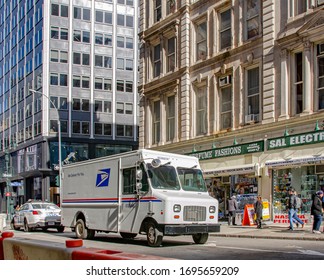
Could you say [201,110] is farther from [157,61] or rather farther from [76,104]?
[76,104]

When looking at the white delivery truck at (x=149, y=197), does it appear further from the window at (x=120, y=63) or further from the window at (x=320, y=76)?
the window at (x=120, y=63)

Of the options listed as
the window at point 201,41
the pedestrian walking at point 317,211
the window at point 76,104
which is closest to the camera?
the pedestrian walking at point 317,211

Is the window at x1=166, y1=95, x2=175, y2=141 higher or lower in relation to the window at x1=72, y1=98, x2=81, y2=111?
lower

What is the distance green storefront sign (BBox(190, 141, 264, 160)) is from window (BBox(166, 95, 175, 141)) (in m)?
3.82

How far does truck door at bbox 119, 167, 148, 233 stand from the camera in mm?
16156

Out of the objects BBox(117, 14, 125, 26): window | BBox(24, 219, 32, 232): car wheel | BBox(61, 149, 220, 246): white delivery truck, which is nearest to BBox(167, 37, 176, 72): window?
BBox(24, 219, 32, 232): car wheel

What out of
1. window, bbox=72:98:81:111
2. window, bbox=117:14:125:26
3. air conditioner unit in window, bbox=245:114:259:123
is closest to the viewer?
air conditioner unit in window, bbox=245:114:259:123

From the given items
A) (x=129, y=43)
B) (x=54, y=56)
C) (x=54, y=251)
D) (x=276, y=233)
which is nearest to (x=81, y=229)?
(x=276, y=233)

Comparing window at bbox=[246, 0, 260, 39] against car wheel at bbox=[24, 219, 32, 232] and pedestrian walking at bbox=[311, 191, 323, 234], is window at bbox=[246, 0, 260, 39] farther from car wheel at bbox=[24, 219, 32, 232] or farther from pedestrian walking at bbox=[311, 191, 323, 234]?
car wheel at bbox=[24, 219, 32, 232]

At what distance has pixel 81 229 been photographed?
64.6 ft

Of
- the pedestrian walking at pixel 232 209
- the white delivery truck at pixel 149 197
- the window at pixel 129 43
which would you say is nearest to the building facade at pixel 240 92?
the pedestrian walking at pixel 232 209

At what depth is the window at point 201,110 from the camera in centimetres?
3203

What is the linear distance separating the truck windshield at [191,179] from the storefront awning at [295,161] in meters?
7.85

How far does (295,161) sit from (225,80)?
7.70 meters
